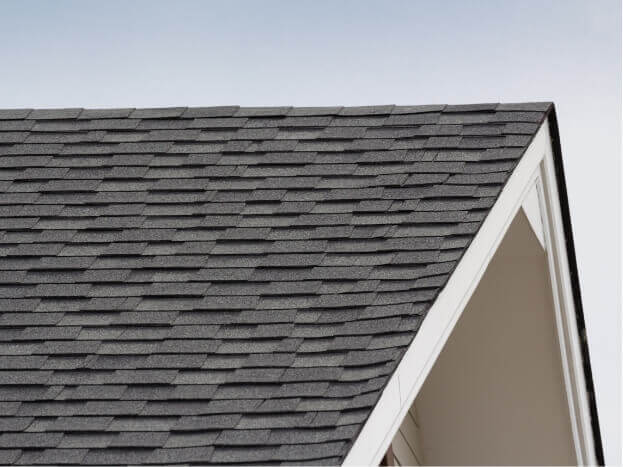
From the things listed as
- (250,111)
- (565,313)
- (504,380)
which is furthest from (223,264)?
(504,380)

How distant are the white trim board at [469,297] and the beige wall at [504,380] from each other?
8cm

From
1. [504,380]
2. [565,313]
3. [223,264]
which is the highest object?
[565,313]

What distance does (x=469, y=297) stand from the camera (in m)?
5.86

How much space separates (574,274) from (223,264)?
243 centimetres

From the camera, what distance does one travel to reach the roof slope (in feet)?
16.5

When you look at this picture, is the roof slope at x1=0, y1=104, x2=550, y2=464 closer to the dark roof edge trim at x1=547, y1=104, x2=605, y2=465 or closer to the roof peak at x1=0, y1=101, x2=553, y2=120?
the roof peak at x1=0, y1=101, x2=553, y2=120

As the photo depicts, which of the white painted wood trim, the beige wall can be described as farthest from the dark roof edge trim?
the beige wall

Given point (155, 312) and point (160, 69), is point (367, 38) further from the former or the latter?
point (155, 312)

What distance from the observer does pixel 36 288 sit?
609 centimetres

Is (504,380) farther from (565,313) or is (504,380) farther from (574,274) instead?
(574,274)

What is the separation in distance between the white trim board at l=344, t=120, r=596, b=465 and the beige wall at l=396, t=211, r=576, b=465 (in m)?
0.08

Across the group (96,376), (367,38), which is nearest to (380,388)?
(96,376)

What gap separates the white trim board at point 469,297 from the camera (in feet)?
16.1

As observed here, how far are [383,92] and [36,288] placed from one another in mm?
21664
